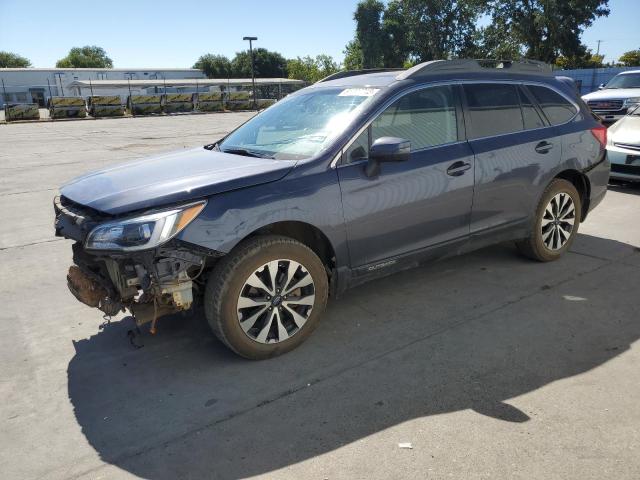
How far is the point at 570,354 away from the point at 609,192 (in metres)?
5.92

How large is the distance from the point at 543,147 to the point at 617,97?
423 inches

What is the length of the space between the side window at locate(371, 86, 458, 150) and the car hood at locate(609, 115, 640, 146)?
5.43 meters

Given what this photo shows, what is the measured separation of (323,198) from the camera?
345 cm

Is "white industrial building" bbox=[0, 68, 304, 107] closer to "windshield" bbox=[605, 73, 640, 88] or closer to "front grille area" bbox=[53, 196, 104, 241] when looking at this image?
"windshield" bbox=[605, 73, 640, 88]

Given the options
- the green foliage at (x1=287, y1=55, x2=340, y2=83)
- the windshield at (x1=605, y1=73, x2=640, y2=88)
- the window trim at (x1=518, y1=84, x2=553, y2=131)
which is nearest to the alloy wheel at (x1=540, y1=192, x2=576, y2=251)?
the window trim at (x1=518, y1=84, x2=553, y2=131)

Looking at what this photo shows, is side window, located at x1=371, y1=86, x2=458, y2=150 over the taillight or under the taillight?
over

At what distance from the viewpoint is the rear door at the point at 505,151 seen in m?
4.32

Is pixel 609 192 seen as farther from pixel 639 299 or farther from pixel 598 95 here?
pixel 598 95

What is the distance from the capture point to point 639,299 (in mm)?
4250

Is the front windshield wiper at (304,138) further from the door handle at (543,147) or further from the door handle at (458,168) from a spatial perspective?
the door handle at (543,147)

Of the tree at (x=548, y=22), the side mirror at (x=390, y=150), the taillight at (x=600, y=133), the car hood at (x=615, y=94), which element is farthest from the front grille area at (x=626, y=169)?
the tree at (x=548, y=22)

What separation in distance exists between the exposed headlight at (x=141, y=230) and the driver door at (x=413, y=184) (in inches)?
44.2

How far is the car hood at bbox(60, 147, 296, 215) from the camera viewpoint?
3.06 m

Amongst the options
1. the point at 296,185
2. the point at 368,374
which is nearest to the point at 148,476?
the point at 368,374
